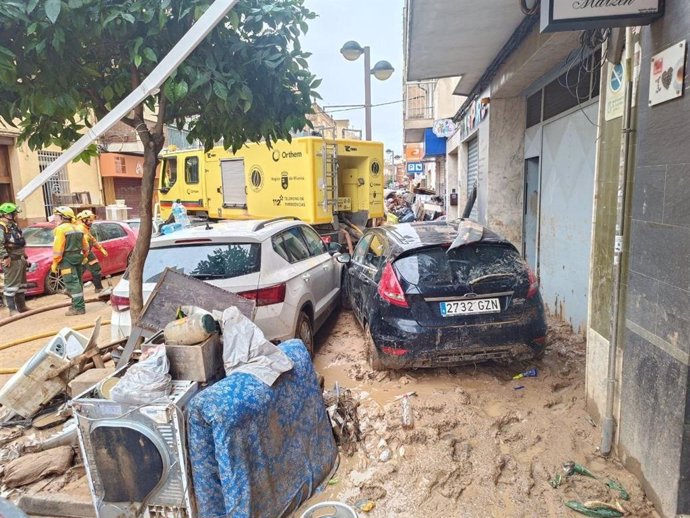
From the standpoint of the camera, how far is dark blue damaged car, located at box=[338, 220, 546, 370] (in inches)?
170

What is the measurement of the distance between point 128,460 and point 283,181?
777 cm

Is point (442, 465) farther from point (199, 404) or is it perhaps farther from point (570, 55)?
point (570, 55)

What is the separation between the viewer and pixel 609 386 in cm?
330

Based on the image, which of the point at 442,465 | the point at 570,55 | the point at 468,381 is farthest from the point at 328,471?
the point at 570,55

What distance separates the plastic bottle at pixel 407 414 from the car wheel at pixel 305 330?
4.43ft

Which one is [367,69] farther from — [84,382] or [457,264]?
[84,382]

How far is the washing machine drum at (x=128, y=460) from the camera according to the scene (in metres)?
2.58

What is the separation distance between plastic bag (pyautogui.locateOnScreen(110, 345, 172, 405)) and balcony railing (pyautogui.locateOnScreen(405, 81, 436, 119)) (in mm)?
24866

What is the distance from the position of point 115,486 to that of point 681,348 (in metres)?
3.21

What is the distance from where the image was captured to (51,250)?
9531 millimetres

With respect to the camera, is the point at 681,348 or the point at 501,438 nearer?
the point at 681,348

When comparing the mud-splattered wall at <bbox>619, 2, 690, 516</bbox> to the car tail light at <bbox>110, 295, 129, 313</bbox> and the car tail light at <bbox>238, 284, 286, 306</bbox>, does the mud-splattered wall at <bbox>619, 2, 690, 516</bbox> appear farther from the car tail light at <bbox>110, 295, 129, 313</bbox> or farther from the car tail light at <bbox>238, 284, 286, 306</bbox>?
the car tail light at <bbox>110, 295, 129, 313</bbox>

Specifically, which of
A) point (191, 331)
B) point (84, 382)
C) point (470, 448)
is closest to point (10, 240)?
point (84, 382)

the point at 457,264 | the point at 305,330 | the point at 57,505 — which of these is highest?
the point at 457,264
